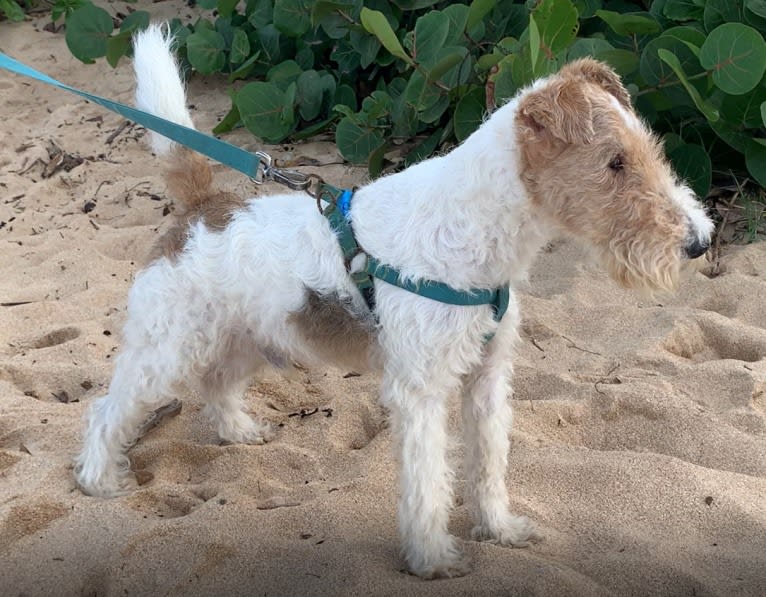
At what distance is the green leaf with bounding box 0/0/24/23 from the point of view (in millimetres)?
8438

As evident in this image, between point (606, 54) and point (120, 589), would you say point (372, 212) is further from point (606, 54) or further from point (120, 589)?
point (606, 54)

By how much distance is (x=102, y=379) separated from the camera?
4664 mm

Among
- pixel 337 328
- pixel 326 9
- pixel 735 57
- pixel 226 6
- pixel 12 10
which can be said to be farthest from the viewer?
pixel 12 10

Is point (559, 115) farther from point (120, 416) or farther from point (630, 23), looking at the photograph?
point (630, 23)

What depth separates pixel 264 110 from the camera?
21.3ft

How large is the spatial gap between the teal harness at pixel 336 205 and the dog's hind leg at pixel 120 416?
3.01ft

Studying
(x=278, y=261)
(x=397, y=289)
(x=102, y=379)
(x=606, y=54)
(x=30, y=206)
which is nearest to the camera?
(x=397, y=289)

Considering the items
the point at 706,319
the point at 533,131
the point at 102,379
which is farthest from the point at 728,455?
the point at 102,379

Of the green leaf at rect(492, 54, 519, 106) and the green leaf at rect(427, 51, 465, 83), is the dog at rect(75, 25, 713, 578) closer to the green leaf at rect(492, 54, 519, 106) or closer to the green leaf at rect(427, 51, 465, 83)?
the green leaf at rect(492, 54, 519, 106)

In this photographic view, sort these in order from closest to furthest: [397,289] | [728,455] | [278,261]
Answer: [397,289]
[278,261]
[728,455]

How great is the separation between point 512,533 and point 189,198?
2052mm

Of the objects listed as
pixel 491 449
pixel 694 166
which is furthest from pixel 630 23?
pixel 491 449

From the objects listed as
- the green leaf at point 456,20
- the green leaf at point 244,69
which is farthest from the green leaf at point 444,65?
the green leaf at point 244,69

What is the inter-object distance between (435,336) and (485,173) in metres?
0.62
